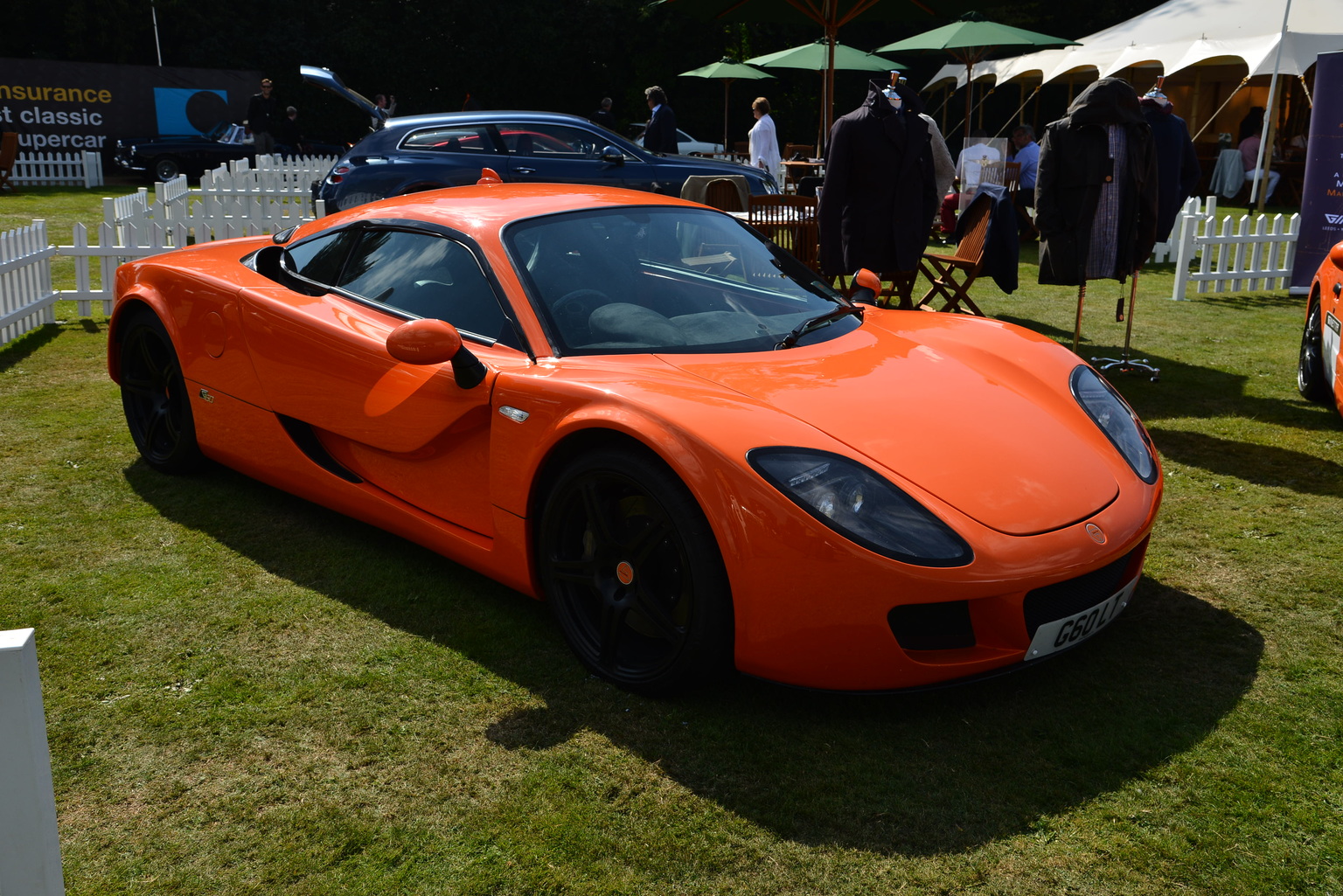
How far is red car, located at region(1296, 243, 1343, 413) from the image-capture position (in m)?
5.43

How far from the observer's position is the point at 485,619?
3.52 metres

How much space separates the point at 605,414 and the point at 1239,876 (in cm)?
179

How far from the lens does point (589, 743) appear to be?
2.81m

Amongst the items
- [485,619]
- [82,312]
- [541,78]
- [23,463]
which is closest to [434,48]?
[541,78]

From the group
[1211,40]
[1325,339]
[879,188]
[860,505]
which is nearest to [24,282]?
[879,188]

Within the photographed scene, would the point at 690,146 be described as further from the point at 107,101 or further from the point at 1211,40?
the point at 107,101

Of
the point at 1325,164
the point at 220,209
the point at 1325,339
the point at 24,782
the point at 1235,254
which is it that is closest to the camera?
the point at 24,782

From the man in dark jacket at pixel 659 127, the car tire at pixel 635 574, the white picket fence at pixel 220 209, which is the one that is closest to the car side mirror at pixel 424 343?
the car tire at pixel 635 574

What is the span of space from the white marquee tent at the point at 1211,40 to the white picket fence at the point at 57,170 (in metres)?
18.8

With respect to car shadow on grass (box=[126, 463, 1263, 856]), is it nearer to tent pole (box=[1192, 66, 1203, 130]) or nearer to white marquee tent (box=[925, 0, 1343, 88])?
white marquee tent (box=[925, 0, 1343, 88])

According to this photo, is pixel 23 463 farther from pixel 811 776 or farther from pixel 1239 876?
pixel 1239 876

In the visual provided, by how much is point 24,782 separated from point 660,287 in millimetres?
2623

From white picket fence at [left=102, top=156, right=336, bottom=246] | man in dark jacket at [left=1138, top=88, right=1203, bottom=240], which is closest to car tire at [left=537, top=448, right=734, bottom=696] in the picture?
man in dark jacket at [left=1138, top=88, right=1203, bottom=240]

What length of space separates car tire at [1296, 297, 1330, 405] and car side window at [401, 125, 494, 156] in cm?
752
